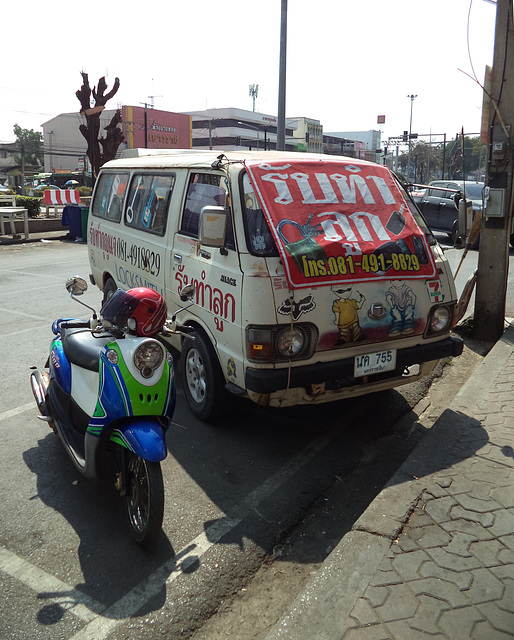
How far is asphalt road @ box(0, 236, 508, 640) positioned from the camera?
264cm

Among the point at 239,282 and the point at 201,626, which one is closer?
the point at 201,626

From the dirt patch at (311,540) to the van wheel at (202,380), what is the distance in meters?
1.10

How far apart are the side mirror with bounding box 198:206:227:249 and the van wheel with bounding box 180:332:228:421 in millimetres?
827

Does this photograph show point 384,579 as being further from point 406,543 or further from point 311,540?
point 311,540

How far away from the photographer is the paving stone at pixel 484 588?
8.25 ft

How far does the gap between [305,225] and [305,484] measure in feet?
5.81

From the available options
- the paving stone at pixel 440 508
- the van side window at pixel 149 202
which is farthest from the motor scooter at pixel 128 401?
the van side window at pixel 149 202

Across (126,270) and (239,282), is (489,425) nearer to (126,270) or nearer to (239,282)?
(239,282)

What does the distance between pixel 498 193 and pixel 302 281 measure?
392 cm

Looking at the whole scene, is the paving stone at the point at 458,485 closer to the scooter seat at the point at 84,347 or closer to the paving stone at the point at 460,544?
the paving stone at the point at 460,544

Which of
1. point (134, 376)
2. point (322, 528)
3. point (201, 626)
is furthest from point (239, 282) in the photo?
point (201, 626)

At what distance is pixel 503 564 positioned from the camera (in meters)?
2.74

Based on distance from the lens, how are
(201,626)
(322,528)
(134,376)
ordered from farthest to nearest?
(322,528)
(134,376)
(201,626)

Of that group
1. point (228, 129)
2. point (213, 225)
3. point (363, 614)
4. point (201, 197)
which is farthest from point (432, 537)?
Answer: point (228, 129)
